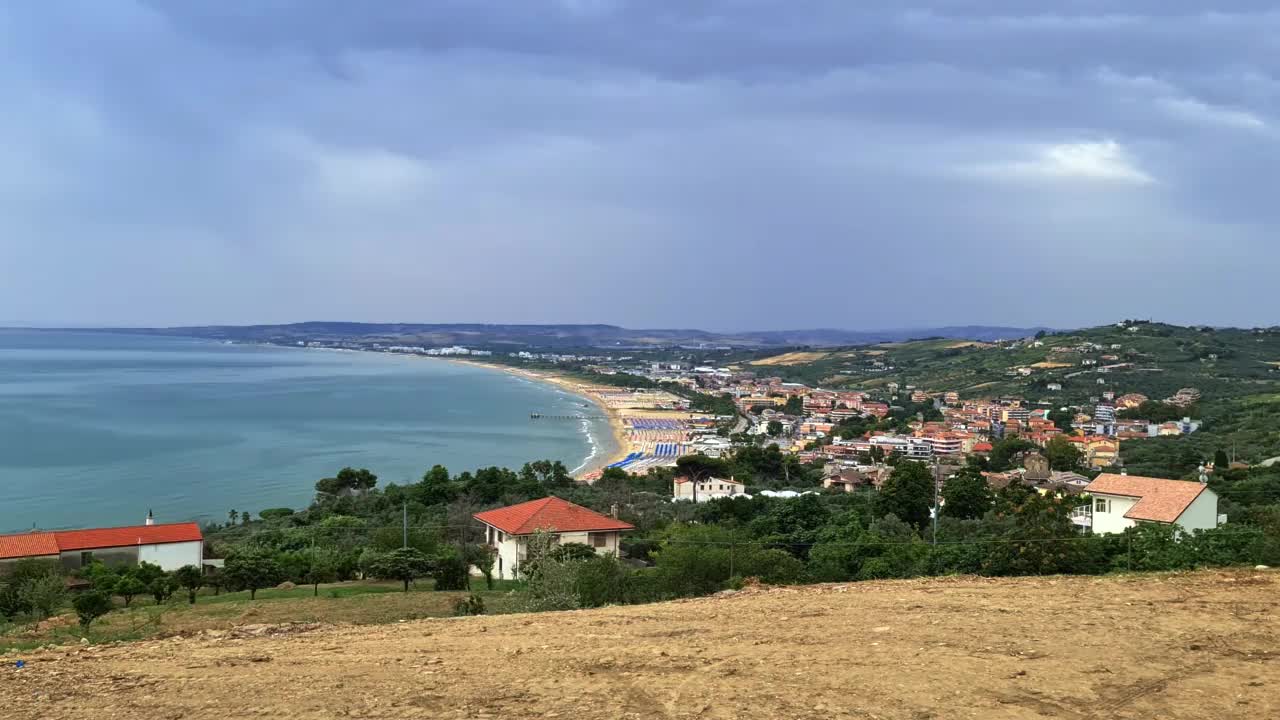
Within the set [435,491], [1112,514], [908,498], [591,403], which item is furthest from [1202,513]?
[591,403]

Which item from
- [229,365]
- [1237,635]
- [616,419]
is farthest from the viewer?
[229,365]

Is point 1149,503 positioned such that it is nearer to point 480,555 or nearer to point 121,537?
point 480,555

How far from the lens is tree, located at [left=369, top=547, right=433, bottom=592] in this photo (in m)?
17.7

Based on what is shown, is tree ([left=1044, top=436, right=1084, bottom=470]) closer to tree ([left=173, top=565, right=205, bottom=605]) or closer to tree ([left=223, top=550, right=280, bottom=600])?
tree ([left=223, top=550, right=280, bottom=600])

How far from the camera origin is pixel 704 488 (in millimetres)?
39656

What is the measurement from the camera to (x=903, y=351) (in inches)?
6457

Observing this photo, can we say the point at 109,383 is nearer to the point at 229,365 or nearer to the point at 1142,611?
the point at 229,365

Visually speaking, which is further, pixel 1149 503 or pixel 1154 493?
pixel 1154 493

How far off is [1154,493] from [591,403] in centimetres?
8417

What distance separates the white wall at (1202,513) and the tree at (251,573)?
766 inches

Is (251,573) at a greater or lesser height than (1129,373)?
greater

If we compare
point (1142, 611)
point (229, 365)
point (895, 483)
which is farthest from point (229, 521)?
point (229, 365)

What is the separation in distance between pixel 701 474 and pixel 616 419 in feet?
146

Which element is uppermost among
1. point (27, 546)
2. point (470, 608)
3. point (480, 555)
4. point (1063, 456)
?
point (470, 608)
